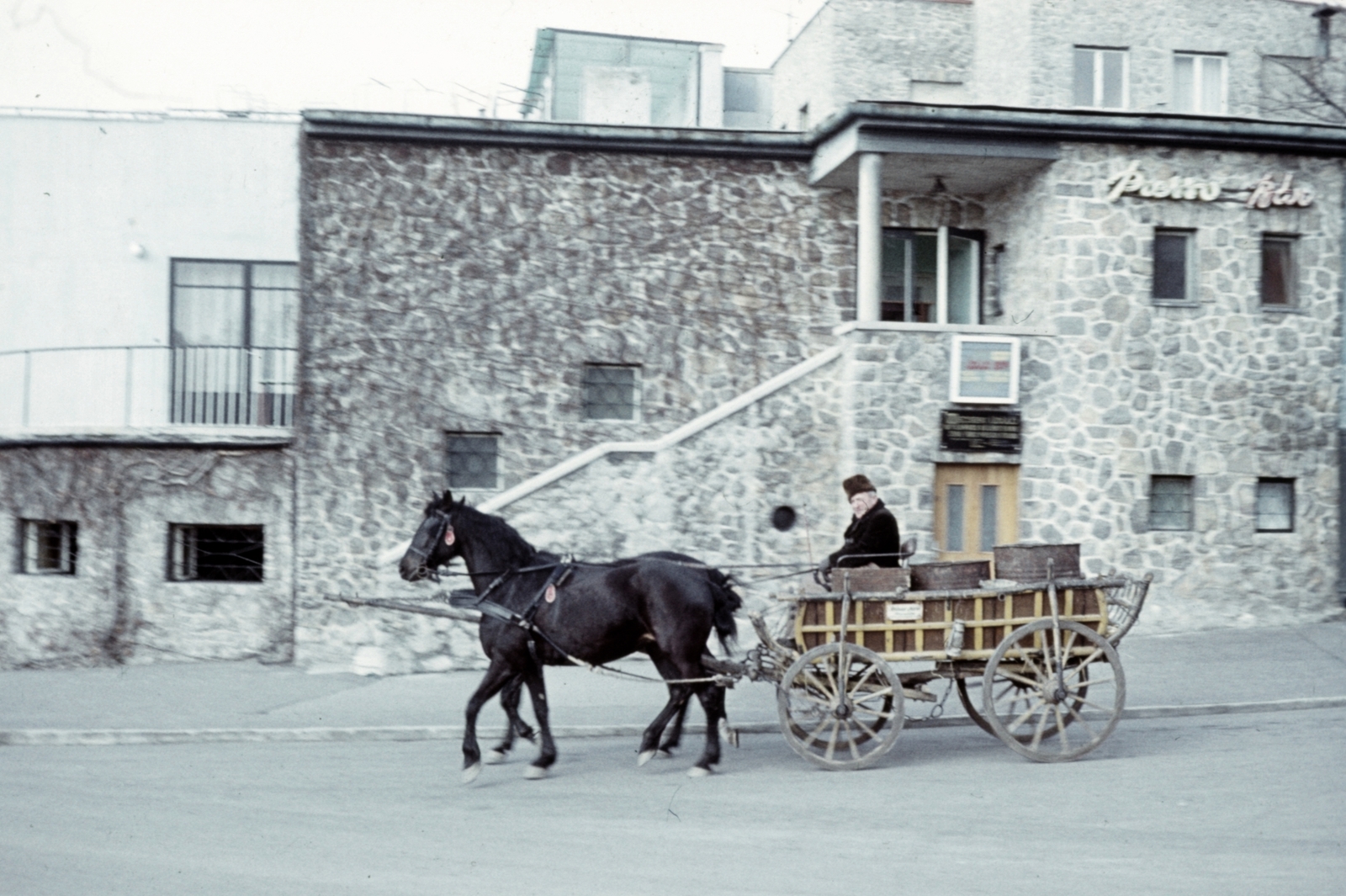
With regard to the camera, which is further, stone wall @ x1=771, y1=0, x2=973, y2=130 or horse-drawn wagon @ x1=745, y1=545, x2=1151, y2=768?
stone wall @ x1=771, y1=0, x2=973, y2=130

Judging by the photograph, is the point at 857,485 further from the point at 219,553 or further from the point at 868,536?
Result: the point at 219,553

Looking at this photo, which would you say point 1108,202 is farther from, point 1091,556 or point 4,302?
point 4,302

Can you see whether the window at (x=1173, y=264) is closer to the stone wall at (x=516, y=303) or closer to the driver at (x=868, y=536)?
the stone wall at (x=516, y=303)

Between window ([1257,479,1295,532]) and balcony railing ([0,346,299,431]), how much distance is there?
42.6 feet

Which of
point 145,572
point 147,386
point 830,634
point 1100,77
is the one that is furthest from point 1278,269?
point 147,386

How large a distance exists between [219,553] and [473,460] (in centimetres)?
357

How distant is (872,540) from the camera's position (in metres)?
9.55

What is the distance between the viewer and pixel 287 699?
13047 millimetres

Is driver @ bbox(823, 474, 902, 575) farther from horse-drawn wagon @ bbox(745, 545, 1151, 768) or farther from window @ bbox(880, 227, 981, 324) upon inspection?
window @ bbox(880, 227, 981, 324)

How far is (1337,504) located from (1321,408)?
50.2 inches

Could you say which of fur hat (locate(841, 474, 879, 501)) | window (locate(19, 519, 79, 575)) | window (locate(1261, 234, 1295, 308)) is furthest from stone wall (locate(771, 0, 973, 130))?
fur hat (locate(841, 474, 879, 501))

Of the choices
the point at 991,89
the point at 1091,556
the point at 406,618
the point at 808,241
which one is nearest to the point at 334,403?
the point at 406,618

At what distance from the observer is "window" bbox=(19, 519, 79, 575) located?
55.4ft

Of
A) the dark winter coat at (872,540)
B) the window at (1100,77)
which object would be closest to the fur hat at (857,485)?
the dark winter coat at (872,540)
